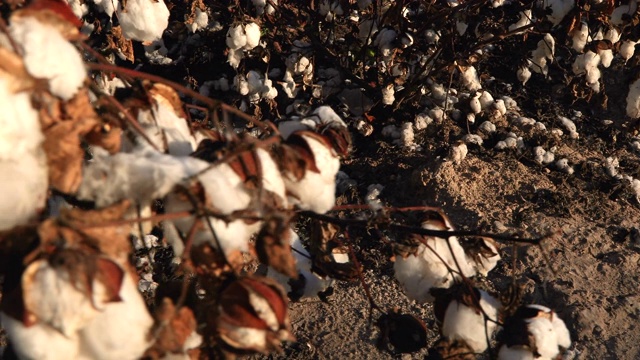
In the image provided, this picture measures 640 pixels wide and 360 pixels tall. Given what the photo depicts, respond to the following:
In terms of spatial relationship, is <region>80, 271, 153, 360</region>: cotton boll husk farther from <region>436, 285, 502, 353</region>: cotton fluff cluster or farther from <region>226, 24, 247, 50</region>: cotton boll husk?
<region>226, 24, 247, 50</region>: cotton boll husk

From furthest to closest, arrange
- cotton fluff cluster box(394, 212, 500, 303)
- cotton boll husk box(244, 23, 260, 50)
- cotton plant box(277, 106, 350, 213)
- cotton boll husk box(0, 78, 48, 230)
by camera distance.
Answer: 1. cotton boll husk box(244, 23, 260, 50)
2. cotton fluff cluster box(394, 212, 500, 303)
3. cotton plant box(277, 106, 350, 213)
4. cotton boll husk box(0, 78, 48, 230)

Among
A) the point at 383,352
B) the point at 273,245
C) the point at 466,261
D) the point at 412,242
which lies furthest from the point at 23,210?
the point at 383,352

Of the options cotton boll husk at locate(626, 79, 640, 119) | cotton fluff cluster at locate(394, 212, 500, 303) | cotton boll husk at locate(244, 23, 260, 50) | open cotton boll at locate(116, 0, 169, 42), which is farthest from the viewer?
cotton boll husk at locate(244, 23, 260, 50)

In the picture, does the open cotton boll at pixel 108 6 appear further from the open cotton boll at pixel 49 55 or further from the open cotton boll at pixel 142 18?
the open cotton boll at pixel 49 55

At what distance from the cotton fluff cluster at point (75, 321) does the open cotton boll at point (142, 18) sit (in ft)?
4.92

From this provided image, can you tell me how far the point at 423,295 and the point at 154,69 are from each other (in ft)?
7.94

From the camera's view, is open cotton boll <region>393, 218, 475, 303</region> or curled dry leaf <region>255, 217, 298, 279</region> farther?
open cotton boll <region>393, 218, 475, 303</region>

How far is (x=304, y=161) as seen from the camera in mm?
1130

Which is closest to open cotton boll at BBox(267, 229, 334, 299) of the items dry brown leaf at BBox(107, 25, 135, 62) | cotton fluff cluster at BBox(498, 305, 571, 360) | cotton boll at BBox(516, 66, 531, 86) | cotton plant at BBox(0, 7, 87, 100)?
cotton fluff cluster at BBox(498, 305, 571, 360)

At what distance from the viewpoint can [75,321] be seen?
2.86ft

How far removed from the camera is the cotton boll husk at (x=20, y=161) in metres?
0.85

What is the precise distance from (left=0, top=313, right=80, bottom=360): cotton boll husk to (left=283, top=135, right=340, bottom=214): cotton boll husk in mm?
410

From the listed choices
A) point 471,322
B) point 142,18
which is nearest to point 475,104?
point 142,18

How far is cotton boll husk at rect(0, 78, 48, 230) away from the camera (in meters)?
0.85
